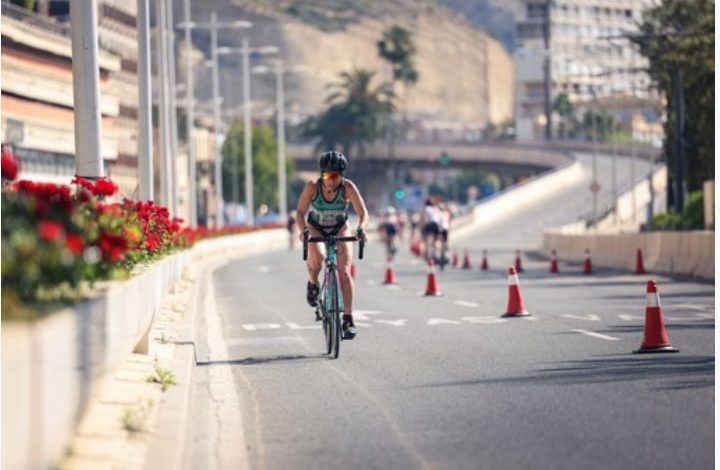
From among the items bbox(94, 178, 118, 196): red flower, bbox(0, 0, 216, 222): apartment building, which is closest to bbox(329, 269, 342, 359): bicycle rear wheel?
bbox(94, 178, 118, 196): red flower

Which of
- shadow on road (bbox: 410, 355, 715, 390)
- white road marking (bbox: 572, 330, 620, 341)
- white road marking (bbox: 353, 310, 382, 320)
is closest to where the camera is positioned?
shadow on road (bbox: 410, 355, 715, 390)

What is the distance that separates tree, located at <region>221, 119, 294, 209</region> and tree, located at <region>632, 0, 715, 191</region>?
94081 millimetres

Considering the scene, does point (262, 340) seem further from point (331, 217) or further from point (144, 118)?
point (144, 118)

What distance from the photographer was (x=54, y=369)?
8.49 metres

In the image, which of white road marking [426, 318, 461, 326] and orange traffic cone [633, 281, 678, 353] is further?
white road marking [426, 318, 461, 326]

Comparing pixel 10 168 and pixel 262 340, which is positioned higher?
pixel 10 168

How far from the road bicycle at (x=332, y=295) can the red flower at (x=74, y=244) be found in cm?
928

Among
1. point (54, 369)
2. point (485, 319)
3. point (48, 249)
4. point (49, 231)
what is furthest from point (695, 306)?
point (54, 369)

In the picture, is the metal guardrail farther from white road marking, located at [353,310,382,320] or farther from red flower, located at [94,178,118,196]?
red flower, located at [94,178,118,196]

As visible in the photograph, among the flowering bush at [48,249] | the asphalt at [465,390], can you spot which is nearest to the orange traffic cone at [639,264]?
the asphalt at [465,390]

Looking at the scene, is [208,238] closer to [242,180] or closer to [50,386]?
[50,386]

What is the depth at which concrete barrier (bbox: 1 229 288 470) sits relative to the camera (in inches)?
304

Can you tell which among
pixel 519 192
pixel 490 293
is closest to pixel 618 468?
pixel 490 293

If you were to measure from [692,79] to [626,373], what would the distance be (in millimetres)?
58982
